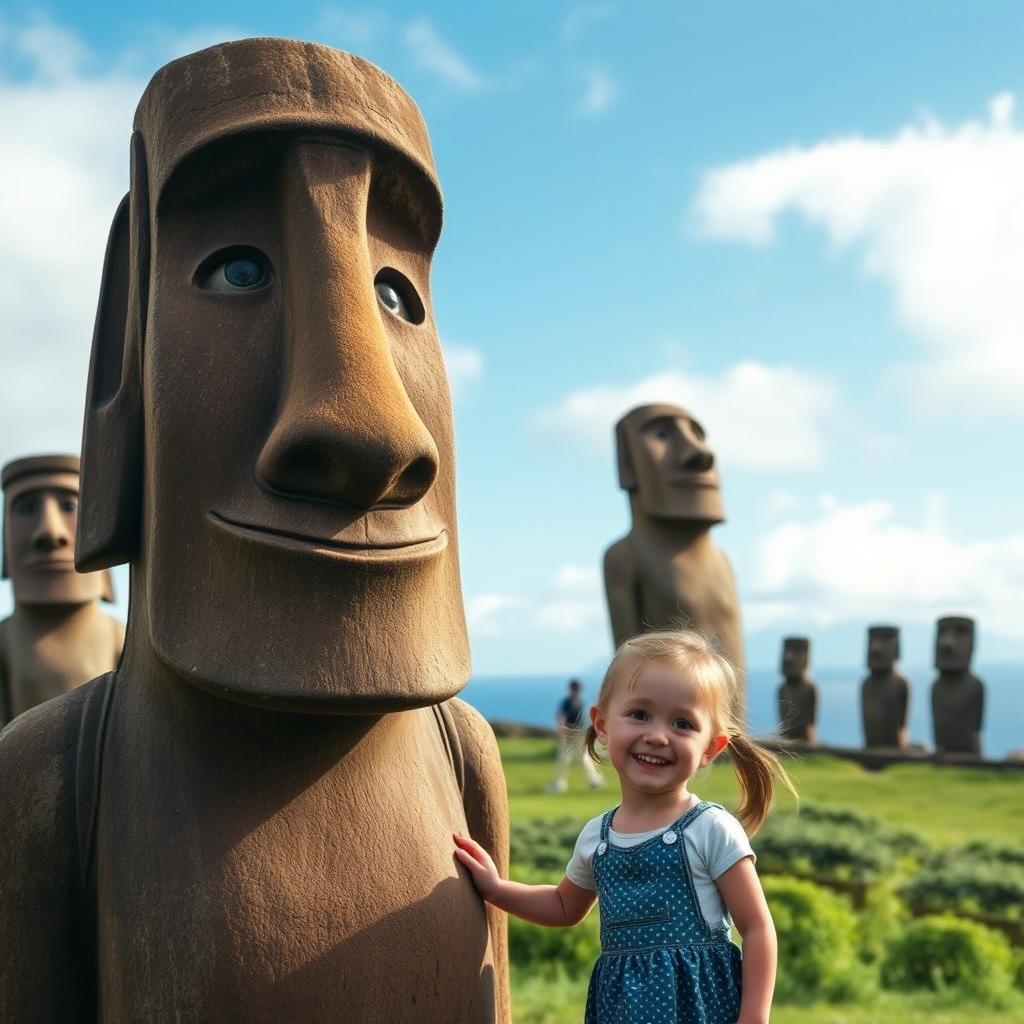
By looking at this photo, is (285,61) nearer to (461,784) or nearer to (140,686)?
(140,686)

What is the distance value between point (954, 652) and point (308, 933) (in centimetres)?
1491

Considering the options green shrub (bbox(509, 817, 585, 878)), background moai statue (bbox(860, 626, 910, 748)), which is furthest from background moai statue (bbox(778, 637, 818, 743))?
green shrub (bbox(509, 817, 585, 878))

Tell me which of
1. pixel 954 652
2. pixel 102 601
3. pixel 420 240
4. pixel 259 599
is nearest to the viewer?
pixel 259 599

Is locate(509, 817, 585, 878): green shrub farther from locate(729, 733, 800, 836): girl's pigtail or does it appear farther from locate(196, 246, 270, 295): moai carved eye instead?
locate(196, 246, 270, 295): moai carved eye

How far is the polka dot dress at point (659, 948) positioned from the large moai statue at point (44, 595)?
521 cm

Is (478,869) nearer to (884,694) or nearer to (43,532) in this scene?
(43,532)

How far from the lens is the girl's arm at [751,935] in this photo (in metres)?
2.07

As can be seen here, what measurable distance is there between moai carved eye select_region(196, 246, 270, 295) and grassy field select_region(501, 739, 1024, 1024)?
3.58 metres

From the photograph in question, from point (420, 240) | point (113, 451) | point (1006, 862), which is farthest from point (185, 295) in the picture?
point (1006, 862)

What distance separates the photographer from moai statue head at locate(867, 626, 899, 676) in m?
17.1

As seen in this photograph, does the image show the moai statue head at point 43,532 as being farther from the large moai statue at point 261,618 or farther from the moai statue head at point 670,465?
the large moai statue at point 261,618

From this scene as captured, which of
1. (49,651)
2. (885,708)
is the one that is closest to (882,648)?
(885,708)

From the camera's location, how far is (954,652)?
15656 mm

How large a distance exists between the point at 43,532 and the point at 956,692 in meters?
12.0
